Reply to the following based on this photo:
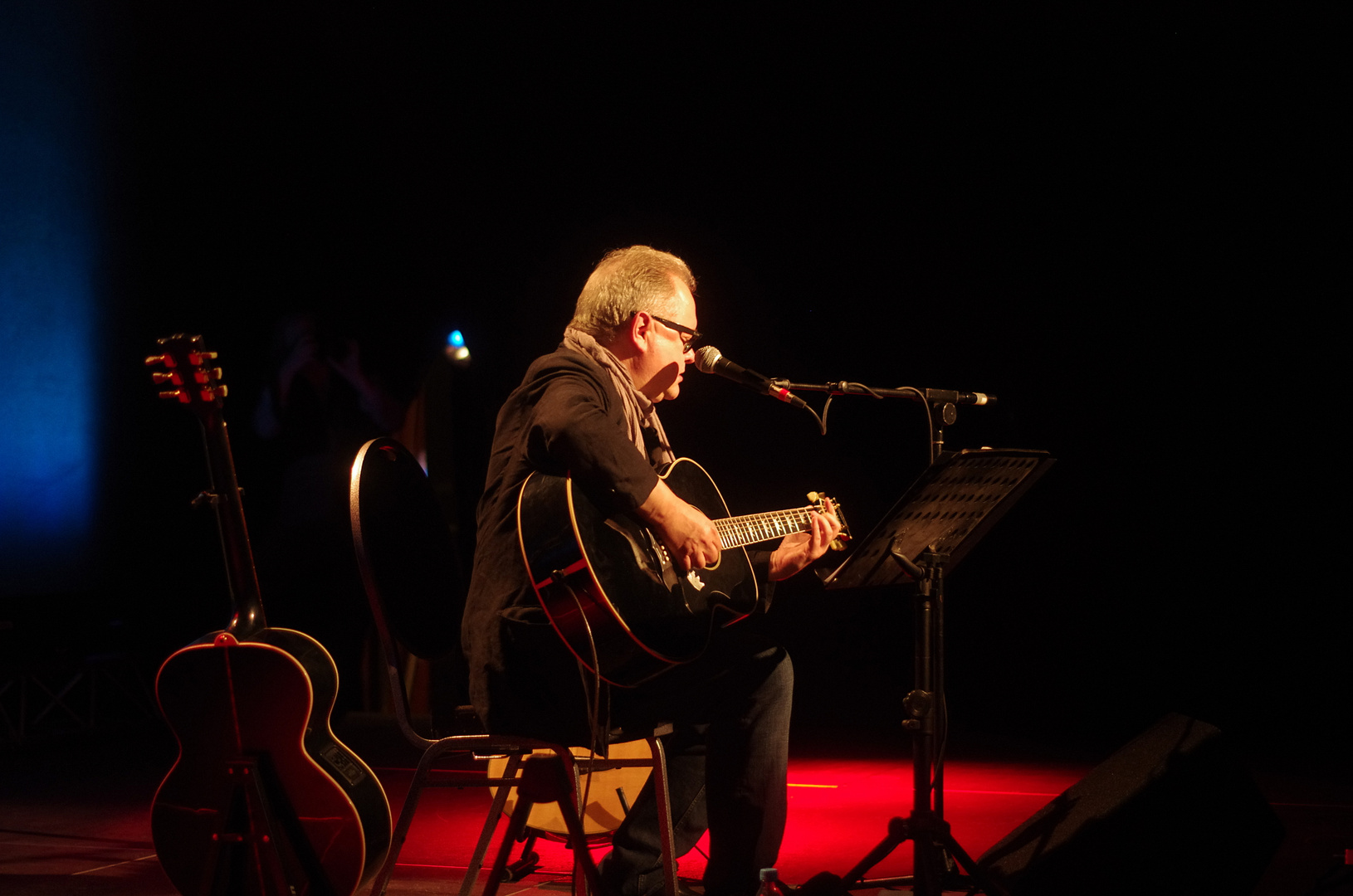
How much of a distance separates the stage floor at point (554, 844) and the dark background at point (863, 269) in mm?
883

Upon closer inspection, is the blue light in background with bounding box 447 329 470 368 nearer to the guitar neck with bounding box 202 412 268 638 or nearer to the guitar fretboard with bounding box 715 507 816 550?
the guitar neck with bounding box 202 412 268 638

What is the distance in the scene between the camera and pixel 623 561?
2.17m

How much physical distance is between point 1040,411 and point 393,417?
3.09 m

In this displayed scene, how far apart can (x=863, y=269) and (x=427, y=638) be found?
3789mm

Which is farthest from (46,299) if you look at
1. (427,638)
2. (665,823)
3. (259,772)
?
(665,823)

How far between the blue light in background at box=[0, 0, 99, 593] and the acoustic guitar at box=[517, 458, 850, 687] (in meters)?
4.83

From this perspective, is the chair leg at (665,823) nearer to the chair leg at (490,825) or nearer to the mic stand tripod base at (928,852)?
the chair leg at (490,825)

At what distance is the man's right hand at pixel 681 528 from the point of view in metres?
2.18

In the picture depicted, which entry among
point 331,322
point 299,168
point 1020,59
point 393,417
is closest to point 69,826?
point 393,417

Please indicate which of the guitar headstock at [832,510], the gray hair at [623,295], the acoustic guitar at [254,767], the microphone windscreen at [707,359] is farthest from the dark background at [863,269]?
the acoustic guitar at [254,767]

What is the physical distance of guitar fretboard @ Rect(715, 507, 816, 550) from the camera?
8.34 ft

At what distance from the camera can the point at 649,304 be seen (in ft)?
8.39

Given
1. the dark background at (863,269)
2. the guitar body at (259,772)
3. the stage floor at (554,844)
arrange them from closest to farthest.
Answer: the guitar body at (259,772) → the stage floor at (554,844) → the dark background at (863,269)

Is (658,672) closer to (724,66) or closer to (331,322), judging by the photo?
(724,66)
